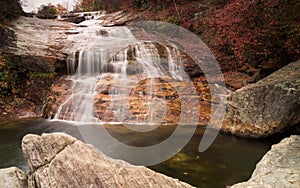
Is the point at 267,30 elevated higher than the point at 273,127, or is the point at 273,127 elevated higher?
the point at 267,30

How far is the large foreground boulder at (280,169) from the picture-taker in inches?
Answer: 101

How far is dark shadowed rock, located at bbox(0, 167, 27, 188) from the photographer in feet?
9.12

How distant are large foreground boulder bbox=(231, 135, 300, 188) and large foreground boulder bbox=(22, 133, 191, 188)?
34.5 inches

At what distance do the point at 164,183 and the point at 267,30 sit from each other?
6.50m

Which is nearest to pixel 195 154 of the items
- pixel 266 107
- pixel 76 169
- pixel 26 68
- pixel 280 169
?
pixel 280 169

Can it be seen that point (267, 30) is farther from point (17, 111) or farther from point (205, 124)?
point (17, 111)

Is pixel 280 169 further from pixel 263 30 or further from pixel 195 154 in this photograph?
pixel 263 30

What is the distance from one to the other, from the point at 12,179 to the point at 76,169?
34.2 inches

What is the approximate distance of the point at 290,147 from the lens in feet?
12.0

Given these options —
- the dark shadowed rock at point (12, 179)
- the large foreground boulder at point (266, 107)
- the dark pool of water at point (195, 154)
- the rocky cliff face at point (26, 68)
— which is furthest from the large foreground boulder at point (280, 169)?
the rocky cliff face at point (26, 68)

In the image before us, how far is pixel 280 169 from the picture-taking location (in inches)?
115

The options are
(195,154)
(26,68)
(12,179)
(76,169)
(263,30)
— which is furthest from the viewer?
(26,68)

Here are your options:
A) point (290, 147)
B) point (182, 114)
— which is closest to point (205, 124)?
point (182, 114)

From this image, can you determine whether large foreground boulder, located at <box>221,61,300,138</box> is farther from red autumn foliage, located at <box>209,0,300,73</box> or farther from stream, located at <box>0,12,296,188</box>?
red autumn foliage, located at <box>209,0,300,73</box>
